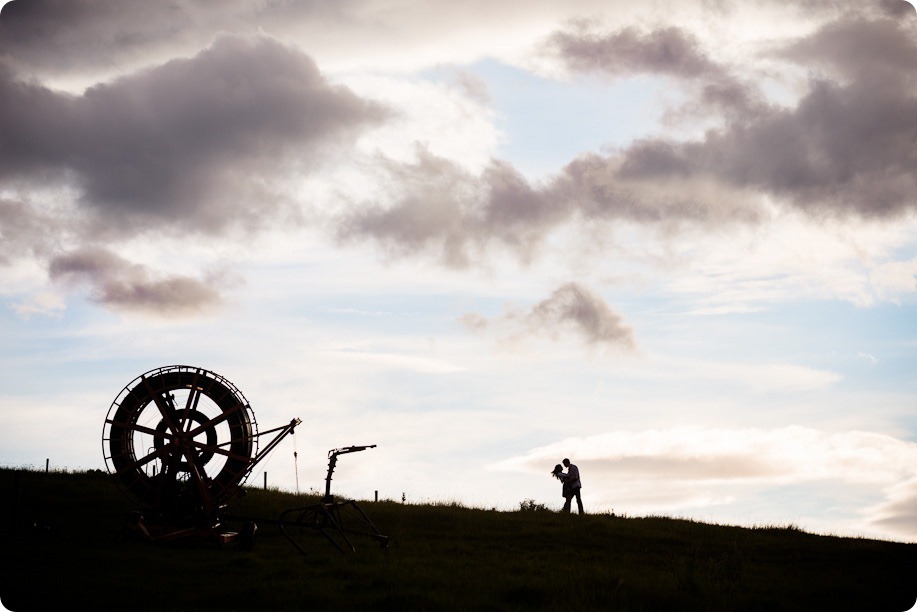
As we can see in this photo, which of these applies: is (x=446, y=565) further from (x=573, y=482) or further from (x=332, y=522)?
(x=573, y=482)

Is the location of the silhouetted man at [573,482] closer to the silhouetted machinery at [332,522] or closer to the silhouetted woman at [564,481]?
the silhouetted woman at [564,481]

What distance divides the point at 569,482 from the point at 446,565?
11828 millimetres

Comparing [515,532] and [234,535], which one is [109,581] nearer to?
[234,535]

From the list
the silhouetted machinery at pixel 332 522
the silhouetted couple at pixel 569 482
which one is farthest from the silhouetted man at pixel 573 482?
the silhouetted machinery at pixel 332 522

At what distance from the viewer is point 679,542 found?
1019 inches

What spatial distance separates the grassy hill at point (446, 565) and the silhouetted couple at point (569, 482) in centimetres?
154

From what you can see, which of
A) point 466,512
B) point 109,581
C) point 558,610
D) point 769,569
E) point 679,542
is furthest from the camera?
point 466,512

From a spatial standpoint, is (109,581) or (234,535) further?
(234,535)

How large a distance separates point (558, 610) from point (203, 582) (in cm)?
734

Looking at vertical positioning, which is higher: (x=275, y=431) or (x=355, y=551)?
(x=275, y=431)

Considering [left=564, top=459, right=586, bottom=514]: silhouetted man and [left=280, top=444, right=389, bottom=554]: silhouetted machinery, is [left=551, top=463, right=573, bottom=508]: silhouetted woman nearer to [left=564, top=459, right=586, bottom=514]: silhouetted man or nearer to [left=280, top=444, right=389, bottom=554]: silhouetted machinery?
[left=564, top=459, right=586, bottom=514]: silhouetted man

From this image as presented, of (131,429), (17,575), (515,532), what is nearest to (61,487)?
(131,429)

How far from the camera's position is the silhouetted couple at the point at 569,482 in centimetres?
3144

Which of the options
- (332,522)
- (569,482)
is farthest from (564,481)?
(332,522)
